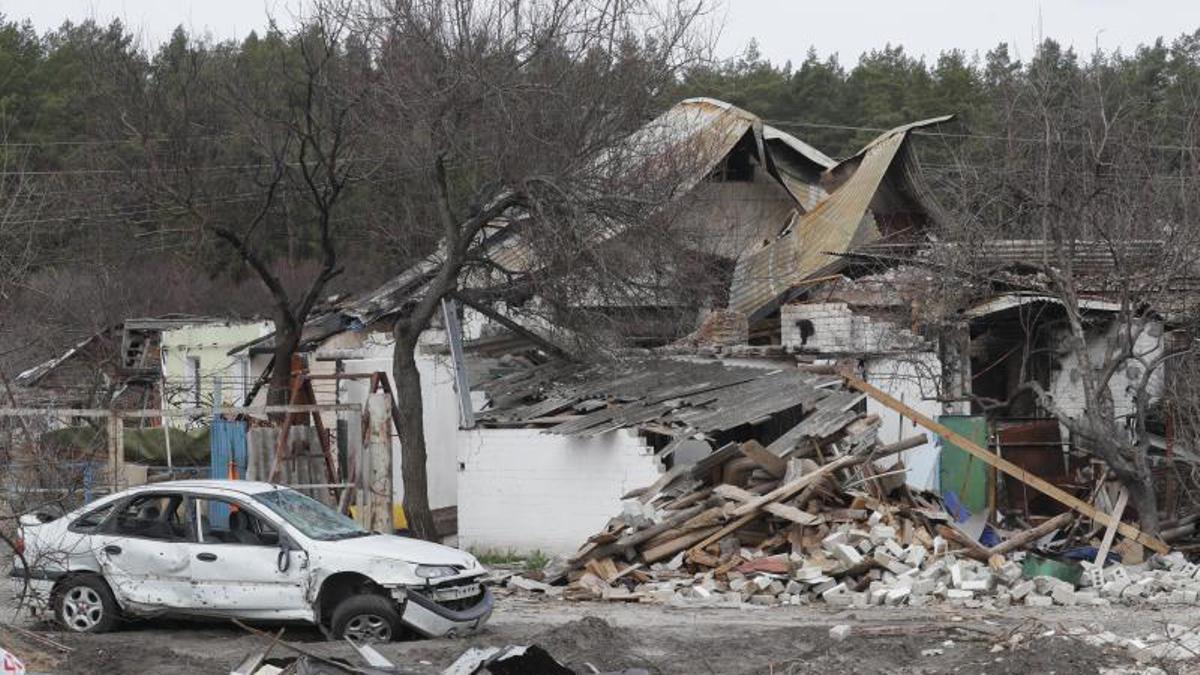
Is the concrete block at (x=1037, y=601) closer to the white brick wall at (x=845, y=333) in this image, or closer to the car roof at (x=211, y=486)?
the white brick wall at (x=845, y=333)

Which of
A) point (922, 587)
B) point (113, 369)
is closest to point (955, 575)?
point (922, 587)

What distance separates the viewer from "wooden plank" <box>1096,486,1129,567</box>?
61.0 ft

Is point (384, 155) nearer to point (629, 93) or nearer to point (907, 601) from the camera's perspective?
point (629, 93)

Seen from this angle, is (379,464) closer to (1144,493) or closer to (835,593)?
(835,593)

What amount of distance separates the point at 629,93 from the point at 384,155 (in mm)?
3965

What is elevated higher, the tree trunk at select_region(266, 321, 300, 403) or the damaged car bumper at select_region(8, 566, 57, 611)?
the tree trunk at select_region(266, 321, 300, 403)

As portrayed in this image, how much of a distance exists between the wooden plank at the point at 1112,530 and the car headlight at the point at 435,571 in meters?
9.00

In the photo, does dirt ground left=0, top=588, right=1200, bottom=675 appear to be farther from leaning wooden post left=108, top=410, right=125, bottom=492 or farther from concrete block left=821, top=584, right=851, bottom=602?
leaning wooden post left=108, top=410, right=125, bottom=492

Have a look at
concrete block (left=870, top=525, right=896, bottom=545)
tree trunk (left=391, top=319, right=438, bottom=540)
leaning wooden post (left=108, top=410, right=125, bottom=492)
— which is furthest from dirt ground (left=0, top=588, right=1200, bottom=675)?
tree trunk (left=391, top=319, right=438, bottom=540)

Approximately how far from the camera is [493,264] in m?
20.3

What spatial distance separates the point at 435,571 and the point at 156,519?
2823 mm

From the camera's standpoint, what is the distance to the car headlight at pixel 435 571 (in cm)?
1322

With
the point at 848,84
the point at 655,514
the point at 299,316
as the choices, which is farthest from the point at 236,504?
the point at 848,84

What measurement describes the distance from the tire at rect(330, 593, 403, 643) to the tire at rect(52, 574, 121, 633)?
2346 millimetres
